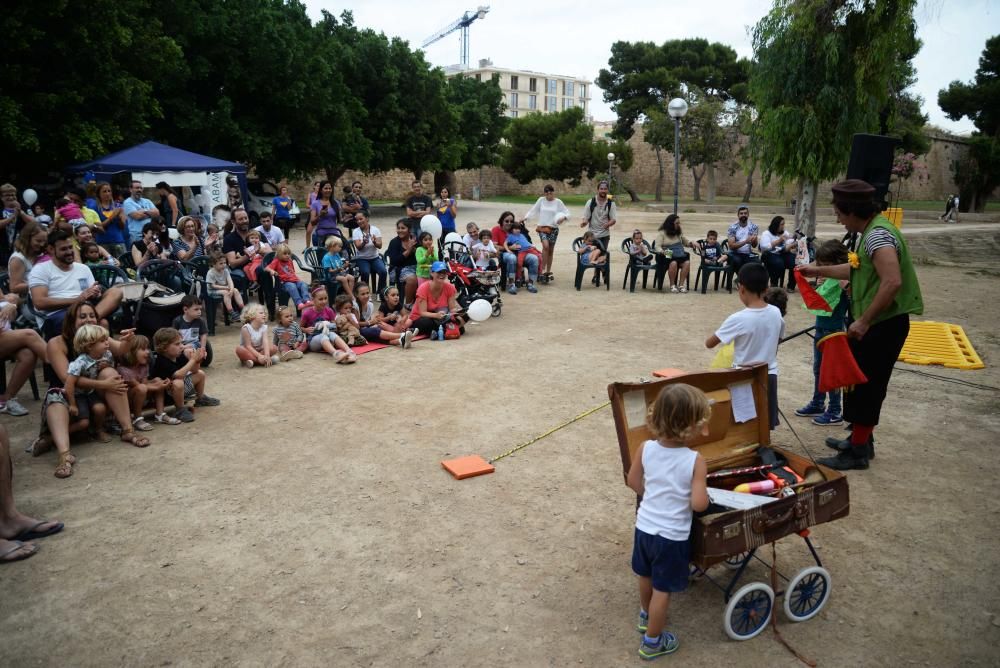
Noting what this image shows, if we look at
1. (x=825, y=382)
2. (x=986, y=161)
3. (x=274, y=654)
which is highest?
(x=986, y=161)

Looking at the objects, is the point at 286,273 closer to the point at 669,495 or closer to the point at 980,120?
the point at 669,495

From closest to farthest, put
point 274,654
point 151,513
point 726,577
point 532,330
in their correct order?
1. point 274,654
2. point 726,577
3. point 151,513
4. point 532,330

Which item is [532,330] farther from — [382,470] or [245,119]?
[245,119]

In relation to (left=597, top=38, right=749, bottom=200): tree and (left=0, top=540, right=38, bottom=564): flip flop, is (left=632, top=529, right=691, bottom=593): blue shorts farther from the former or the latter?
(left=597, top=38, right=749, bottom=200): tree

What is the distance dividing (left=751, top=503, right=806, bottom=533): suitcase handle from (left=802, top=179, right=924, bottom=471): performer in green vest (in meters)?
1.73

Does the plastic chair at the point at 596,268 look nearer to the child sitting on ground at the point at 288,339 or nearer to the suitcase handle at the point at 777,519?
the child sitting on ground at the point at 288,339

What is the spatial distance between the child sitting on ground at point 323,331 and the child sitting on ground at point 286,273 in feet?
3.76

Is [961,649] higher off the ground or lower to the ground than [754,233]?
lower

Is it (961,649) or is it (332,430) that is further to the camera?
(332,430)

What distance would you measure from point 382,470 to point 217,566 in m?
1.31

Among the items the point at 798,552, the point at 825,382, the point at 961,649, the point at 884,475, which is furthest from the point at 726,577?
the point at 884,475

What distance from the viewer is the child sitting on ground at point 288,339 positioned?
23.9ft

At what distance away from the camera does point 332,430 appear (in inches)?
208

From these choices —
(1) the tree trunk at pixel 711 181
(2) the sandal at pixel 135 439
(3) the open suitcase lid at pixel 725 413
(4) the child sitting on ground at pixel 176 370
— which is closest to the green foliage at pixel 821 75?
(3) the open suitcase lid at pixel 725 413
